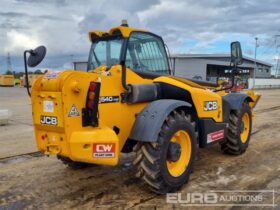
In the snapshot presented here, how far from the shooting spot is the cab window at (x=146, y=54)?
486cm

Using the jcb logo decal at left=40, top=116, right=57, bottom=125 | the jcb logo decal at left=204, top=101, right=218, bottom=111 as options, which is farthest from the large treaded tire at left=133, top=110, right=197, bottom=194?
the jcb logo decal at left=40, top=116, right=57, bottom=125

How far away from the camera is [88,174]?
213 inches

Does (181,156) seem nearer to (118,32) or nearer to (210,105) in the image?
(210,105)

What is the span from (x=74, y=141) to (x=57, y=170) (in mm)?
1920

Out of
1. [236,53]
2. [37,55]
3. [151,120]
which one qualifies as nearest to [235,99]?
[236,53]

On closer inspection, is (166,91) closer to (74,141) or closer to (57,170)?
(74,141)

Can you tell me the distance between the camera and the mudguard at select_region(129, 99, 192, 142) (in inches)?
167

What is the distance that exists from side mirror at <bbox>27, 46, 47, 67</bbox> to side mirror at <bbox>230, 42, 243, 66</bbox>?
10.2ft

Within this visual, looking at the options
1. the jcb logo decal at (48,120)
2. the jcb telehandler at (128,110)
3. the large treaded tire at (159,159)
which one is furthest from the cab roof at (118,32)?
the jcb logo decal at (48,120)

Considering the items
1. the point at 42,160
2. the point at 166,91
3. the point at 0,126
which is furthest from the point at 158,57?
the point at 0,126

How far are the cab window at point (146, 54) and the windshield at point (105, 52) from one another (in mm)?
172

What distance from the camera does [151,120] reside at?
171 inches

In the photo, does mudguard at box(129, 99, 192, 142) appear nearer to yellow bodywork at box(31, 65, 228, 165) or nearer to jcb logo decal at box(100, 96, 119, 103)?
yellow bodywork at box(31, 65, 228, 165)

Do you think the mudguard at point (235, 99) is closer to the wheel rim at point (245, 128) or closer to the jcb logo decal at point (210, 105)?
the wheel rim at point (245, 128)
